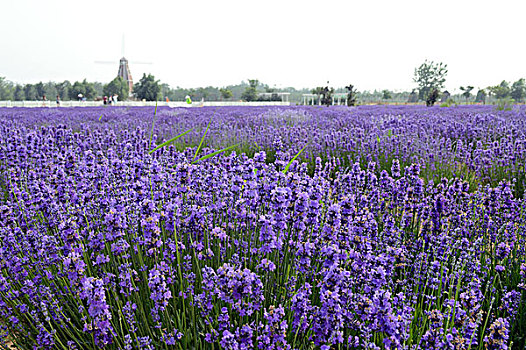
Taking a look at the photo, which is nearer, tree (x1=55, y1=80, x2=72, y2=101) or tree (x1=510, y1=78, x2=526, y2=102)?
tree (x1=55, y1=80, x2=72, y2=101)

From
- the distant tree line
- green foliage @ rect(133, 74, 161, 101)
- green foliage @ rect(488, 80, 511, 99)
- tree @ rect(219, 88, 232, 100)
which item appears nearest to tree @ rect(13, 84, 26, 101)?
the distant tree line

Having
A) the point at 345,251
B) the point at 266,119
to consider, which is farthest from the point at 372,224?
the point at 266,119

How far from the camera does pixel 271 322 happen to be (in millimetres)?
1372

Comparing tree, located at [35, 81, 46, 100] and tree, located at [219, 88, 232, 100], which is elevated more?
tree, located at [35, 81, 46, 100]

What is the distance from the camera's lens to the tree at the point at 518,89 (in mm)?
72688

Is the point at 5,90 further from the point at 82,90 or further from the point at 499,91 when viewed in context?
the point at 499,91

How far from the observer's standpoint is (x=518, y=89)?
7650 centimetres

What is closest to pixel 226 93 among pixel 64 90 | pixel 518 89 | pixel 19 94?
pixel 64 90

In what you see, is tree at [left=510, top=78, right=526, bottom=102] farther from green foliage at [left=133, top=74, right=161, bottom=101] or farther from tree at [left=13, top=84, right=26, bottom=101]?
tree at [left=13, top=84, right=26, bottom=101]

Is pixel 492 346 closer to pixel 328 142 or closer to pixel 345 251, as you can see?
pixel 345 251

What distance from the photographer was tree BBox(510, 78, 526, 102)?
238 ft

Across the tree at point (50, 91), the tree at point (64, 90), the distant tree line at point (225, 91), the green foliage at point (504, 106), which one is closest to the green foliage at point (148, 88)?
the distant tree line at point (225, 91)

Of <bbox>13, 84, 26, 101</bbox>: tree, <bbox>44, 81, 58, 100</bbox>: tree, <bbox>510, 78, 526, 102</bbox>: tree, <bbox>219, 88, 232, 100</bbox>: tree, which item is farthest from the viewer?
<bbox>44, 81, 58, 100</bbox>: tree

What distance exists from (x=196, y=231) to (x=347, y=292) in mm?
837
